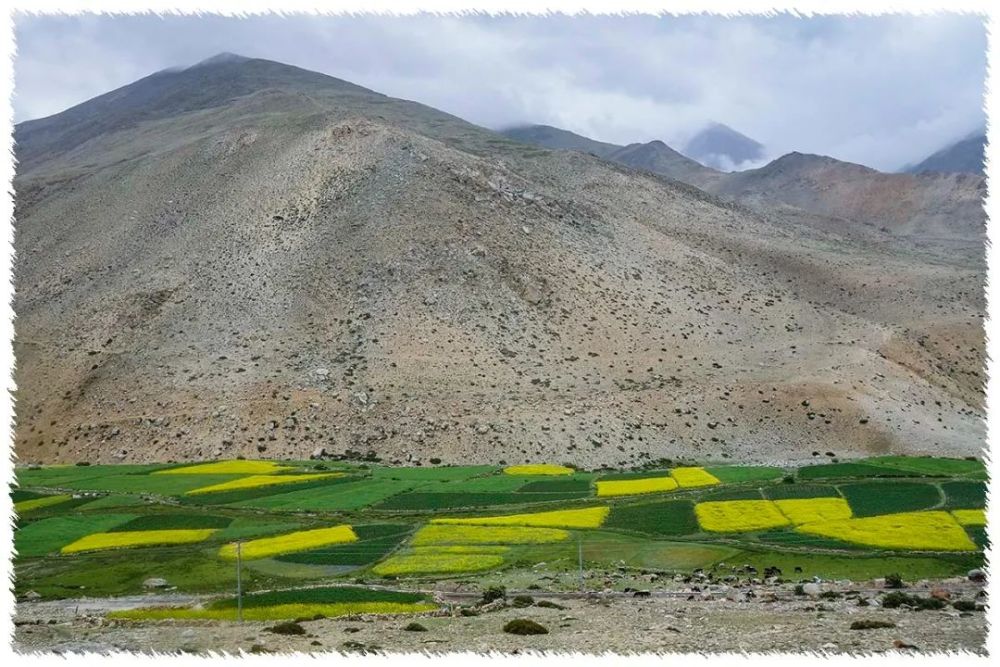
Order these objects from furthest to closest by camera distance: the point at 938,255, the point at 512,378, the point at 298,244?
the point at 938,255 < the point at 298,244 < the point at 512,378

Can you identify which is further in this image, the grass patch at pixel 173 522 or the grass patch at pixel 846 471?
the grass patch at pixel 846 471

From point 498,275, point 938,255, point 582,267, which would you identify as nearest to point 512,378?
point 498,275

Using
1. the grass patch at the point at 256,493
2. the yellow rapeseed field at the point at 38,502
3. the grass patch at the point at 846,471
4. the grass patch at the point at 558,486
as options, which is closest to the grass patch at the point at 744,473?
the grass patch at the point at 846,471

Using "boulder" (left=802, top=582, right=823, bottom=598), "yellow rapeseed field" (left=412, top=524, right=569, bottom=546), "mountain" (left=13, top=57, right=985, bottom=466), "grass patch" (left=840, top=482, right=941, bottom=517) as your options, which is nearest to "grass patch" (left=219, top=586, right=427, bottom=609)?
"yellow rapeseed field" (left=412, top=524, right=569, bottom=546)

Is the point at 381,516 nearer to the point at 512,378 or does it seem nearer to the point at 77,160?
the point at 512,378

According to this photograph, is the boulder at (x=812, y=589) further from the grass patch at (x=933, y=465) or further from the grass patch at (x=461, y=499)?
the grass patch at (x=933, y=465)

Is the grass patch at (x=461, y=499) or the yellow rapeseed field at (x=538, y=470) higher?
the grass patch at (x=461, y=499)
